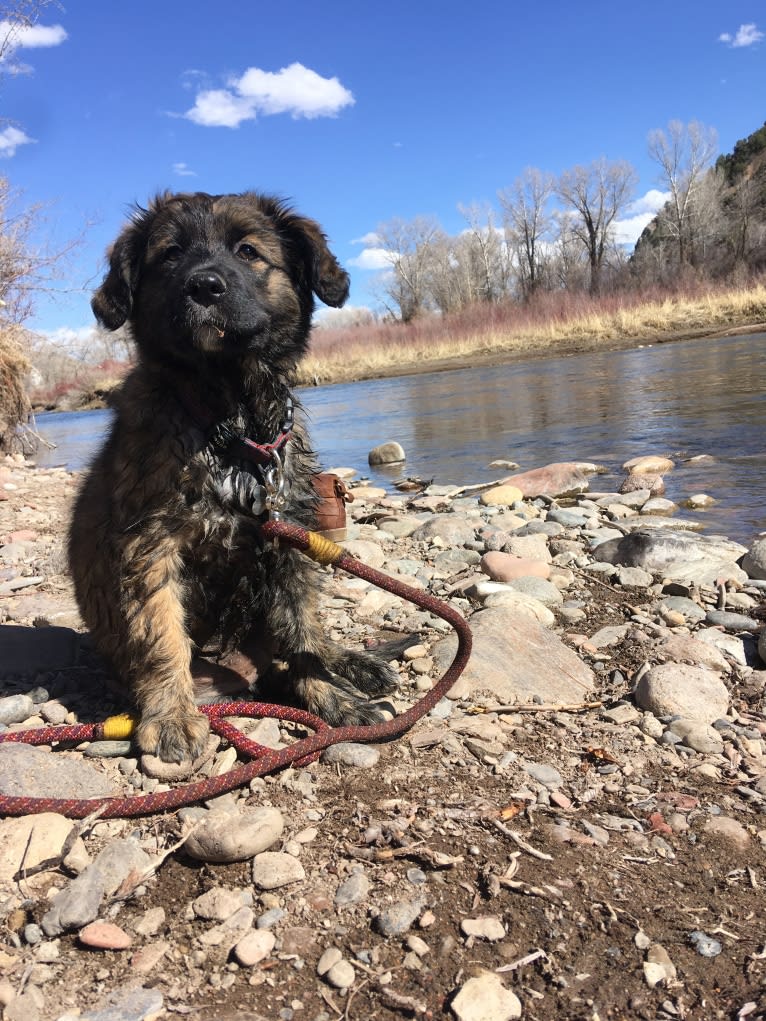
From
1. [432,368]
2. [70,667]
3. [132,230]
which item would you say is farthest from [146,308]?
[432,368]

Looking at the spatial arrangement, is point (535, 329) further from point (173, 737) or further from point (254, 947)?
point (254, 947)

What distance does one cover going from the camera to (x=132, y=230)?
370 centimetres

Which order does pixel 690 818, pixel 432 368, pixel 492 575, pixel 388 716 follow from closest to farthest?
1. pixel 690 818
2. pixel 388 716
3. pixel 492 575
4. pixel 432 368

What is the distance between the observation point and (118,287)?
11.6 feet

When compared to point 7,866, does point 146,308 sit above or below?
above

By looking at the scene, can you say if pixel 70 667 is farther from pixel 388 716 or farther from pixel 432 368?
pixel 432 368

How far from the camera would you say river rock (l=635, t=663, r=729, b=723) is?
10.7 feet

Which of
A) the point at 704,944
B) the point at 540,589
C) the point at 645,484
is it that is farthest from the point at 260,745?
the point at 645,484

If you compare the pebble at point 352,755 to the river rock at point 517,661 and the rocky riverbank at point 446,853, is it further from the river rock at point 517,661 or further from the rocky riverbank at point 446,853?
the river rock at point 517,661

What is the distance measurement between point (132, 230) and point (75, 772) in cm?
248

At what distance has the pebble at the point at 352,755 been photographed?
293 cm

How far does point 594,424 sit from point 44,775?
1275 centimetres

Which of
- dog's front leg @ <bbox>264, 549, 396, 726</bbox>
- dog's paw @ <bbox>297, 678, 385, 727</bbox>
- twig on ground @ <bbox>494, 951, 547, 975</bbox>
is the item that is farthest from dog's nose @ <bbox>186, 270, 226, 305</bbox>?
twig on ground @ <bbox>494, 951, 547, 975</bbox>

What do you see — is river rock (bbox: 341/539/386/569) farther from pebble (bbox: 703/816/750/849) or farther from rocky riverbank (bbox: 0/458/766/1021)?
pebble (bbox: 703/816/750/849)
